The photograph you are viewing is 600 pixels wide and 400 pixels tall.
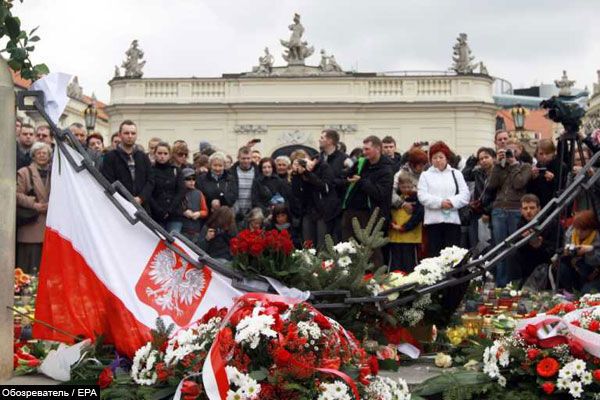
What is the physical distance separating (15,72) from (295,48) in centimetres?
4126

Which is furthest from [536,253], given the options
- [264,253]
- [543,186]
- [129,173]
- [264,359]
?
[264,359]

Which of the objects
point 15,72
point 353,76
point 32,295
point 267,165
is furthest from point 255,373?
point 353,76

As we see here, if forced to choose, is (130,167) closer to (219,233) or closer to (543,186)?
(219,233)

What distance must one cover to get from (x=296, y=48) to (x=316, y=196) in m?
35.0

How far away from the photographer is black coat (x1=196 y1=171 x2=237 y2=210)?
517 inches

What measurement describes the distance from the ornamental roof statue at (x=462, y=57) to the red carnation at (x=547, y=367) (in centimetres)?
4141

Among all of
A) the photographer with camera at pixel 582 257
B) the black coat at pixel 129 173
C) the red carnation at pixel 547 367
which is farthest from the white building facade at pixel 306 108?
the red carnation at pixel 547 367

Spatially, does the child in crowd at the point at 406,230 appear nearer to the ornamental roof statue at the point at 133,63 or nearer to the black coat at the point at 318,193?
the black coat at the point at 318,193

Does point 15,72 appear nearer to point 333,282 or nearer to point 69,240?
point 69,240

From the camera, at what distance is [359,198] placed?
1137 cm

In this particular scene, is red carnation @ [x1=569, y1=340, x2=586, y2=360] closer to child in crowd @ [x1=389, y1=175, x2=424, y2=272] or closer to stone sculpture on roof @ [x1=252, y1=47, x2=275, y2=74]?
child in crowd @ [x1=389, y1=175, x2=424, y2=272]

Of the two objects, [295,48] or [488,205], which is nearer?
[488,205]

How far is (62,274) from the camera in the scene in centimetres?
591

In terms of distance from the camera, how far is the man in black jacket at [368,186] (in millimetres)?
11180
